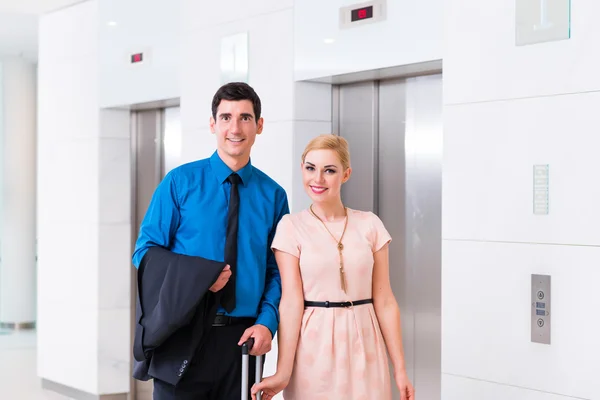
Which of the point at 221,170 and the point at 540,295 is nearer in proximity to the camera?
the point at 221,170

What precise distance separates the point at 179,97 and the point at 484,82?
2511mm

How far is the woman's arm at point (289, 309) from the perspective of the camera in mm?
2838

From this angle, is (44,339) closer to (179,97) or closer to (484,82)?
(179,97)

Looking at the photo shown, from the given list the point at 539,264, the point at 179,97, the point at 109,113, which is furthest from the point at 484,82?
the point at 109,113

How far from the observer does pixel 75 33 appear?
253 inches

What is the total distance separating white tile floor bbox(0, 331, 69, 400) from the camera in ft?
21.6

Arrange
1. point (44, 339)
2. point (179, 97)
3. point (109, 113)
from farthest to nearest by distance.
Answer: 1. point (44, 339)
2. point (109, 113)
3. point (179, 97)

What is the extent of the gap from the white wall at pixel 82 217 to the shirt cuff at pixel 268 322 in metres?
3.58

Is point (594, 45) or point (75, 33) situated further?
point (75, 33)

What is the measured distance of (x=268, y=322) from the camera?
2898 mm

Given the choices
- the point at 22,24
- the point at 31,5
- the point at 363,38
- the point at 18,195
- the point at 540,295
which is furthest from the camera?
the point at 18,195

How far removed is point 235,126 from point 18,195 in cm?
758

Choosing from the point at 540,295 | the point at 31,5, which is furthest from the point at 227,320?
the point at 31,5

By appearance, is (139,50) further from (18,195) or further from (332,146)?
(18,195)
